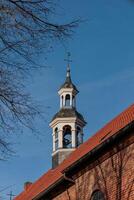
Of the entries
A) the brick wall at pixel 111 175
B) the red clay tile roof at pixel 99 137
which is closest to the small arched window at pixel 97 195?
the brick wall at pixel 111 175

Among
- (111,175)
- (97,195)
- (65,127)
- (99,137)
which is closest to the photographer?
(111,175)

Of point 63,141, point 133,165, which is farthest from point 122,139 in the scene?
point 63,141

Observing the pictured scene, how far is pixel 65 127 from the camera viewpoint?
3341 centimetres

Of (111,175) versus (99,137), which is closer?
(111,175)

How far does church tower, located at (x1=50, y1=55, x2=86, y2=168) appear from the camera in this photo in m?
32.2

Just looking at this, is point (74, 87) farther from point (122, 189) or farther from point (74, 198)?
point (122, 189)

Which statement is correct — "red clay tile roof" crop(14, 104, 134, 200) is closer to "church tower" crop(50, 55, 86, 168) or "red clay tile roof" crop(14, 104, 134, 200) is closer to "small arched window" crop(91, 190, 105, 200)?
"small arched window" crop(91, 190, 105, 200)

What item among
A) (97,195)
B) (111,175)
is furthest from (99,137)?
(111,175)

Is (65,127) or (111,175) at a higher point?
(65,127)

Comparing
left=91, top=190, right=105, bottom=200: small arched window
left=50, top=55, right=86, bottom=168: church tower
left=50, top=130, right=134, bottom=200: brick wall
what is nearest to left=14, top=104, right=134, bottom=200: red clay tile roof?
left=50, top=130, right=134, bottom=200: brick wall

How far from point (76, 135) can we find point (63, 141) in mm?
909

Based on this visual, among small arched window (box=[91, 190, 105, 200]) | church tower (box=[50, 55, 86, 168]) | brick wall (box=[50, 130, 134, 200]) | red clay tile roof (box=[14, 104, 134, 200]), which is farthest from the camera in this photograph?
church tower (box=[50, 55, 86, 168])

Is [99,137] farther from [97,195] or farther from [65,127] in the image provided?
[65,127]

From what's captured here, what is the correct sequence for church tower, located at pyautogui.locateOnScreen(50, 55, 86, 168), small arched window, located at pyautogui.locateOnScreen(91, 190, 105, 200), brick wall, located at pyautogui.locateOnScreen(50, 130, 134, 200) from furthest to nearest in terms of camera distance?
church tower, located at pyautogui.locateOnScreen(50, 55, 86, 168) < small arched window, located at pyautogui.locateOnScreen(91, 190, 105, 200) < brick wall, located at pyautogui.locateOnScreen(50, 130, 134, 200)
